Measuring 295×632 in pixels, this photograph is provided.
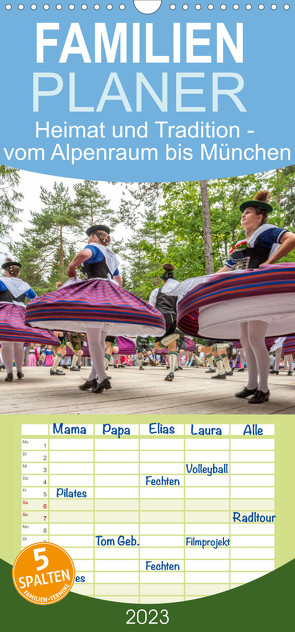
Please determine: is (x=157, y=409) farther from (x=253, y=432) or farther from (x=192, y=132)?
(x=192, y=132)

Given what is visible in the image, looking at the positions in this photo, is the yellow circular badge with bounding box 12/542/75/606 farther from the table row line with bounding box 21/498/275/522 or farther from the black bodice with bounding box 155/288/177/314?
the black bodice with bounding box 155/288/177/314

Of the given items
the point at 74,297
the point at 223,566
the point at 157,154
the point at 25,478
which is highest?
the point at 157,154

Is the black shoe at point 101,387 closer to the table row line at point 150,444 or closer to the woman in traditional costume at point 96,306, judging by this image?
the woman in traditional costume at point 96,306

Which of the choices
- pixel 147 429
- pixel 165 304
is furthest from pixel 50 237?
pixel 147 429

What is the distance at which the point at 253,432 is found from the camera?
1.21m

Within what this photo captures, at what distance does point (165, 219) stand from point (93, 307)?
1239cm

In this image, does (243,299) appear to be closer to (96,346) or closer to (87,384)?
(96,346)

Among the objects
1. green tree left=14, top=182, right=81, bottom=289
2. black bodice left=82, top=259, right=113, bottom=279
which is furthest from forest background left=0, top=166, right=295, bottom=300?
black bodice left=82, top=259, right=113, bottom=279

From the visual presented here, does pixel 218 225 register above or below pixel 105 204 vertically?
below

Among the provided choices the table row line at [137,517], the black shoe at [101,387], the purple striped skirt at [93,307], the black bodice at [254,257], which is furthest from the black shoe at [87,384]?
the table row line at [137,517]

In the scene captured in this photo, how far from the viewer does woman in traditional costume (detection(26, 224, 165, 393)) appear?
3201 millimetres

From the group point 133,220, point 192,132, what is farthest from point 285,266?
point 133,220

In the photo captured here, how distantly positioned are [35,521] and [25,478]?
12 centimetres

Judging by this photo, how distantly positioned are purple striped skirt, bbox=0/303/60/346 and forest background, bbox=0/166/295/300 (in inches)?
144
